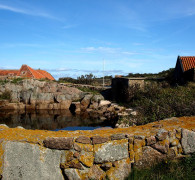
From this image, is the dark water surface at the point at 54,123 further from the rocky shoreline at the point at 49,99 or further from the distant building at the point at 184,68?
the distant building at the point at 184,68

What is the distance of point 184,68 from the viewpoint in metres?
→ 23.2

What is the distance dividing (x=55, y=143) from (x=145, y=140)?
1845 mm

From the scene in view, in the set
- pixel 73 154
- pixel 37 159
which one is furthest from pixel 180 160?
pixel 37 159

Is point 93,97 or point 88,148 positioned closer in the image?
point 88,148

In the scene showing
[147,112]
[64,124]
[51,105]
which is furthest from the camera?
[51,105]

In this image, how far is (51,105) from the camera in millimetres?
27062

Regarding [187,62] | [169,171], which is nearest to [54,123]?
[169,171]

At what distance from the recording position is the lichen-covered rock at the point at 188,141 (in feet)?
14.4

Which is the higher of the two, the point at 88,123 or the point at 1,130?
the point at 1,130

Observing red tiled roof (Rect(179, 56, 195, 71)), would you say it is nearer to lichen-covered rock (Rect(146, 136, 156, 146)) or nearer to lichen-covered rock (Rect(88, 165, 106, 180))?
lichen-covered rock (Rect(146, 136, 156, 146))

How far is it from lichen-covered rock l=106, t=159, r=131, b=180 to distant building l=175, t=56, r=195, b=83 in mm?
19256

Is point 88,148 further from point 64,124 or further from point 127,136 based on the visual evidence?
point 64,124

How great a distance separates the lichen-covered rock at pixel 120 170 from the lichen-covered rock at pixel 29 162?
0.96 metres

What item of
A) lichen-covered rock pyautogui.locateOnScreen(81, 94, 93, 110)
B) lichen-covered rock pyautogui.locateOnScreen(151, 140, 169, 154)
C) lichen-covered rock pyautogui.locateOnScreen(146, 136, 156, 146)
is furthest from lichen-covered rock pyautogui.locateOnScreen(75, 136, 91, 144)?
lichen-covered rock pyautogui.locateOnScreen(81, 94, 93, 110)
